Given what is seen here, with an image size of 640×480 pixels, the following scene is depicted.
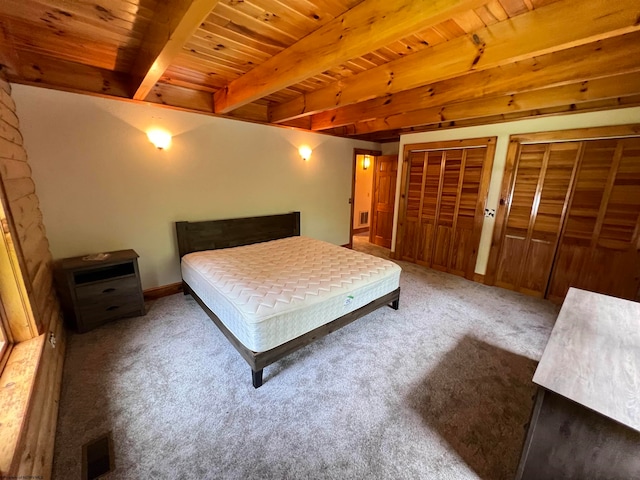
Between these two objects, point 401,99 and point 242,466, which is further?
point 401,99

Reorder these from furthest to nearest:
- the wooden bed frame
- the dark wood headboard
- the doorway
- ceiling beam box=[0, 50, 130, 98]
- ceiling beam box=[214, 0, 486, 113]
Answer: the doorway → the dark wood headboard → ceiling beam box=[0, 50, 130, 98] → the wooden bed frame → ceiling beam box=[214, 0, 486, 113]

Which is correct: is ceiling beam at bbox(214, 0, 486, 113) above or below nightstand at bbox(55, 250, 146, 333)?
above

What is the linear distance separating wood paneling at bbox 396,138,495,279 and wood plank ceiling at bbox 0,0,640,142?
0.91m

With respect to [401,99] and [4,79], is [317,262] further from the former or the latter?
[4,79]

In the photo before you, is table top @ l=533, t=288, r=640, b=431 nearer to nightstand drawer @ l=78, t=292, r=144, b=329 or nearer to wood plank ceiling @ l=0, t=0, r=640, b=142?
wood plank ceiling @ l=0, t=0, r=640, b=142

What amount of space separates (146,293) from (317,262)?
2171 mm

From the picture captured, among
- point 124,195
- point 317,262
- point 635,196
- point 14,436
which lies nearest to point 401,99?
point 317,262

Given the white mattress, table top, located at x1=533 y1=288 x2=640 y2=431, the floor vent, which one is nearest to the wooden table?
table top, located at x1=533 y1=288 x2=640 y2=431

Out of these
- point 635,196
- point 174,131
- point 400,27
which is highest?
point 400,27

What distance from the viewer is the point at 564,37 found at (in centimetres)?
144

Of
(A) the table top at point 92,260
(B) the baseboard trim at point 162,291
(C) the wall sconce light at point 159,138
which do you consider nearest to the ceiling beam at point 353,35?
(C) the wall sconce light at point 159,138

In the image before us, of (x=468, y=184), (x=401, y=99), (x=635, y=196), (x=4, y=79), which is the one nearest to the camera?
(x=4, y=79)

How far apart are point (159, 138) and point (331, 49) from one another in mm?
2336

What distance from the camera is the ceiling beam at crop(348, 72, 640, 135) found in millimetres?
2271
